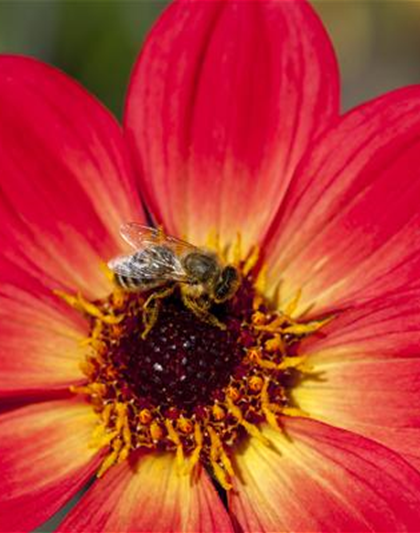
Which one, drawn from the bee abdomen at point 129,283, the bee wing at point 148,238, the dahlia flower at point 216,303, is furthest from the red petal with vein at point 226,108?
the bee abdomen at point 129,283

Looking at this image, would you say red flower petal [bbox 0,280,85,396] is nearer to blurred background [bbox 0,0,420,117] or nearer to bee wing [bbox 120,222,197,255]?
bee wing [bbox 120,222,197,255]

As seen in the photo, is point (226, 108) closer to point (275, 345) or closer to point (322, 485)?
point (275, 345)

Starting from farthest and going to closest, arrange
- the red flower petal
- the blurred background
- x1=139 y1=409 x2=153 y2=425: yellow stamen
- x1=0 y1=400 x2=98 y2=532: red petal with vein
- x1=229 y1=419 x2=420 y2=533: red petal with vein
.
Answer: the blurred background
the red flower petal
x1=139 y1=409 x2=153 y2=425: yellow stamen
x1=0 y1=400 x2=98 y2=532: red petal with vein
x1=229 y1=419 x2=420 y2=533: red petal with vein

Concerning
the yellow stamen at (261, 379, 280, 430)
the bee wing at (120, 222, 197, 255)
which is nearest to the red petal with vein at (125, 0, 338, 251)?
the bee wing at (120, 222, 197, 255)

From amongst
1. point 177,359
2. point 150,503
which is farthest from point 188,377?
point 150,503

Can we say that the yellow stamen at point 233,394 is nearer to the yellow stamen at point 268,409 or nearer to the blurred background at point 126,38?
the yellow stamen at point 268,409
